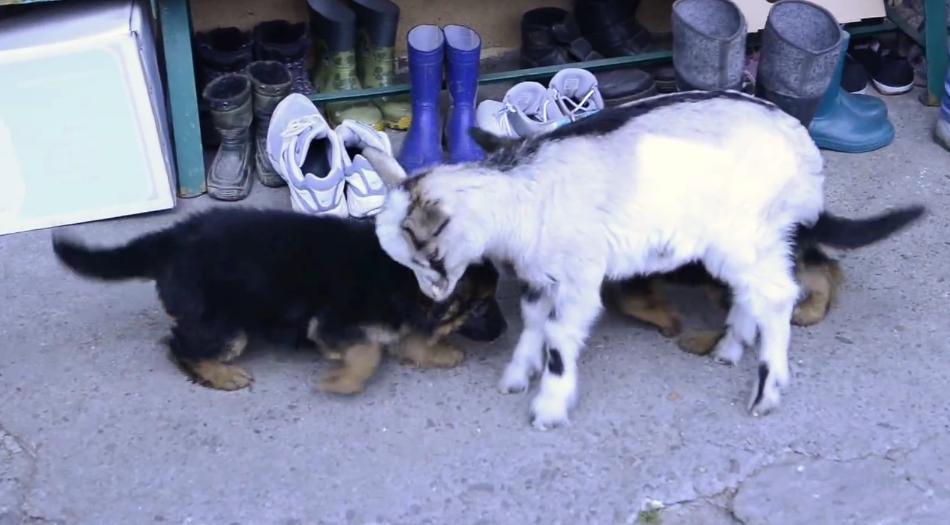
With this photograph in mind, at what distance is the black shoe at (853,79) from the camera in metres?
4.97

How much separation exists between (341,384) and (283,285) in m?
0.34

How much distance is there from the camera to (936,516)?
2830mm

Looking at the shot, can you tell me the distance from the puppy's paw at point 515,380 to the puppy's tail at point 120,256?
3.45ft

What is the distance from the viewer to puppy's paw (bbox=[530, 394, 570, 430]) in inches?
122

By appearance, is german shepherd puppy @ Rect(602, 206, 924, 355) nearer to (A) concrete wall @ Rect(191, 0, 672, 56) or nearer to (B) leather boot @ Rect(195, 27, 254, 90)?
(B) leather boot @ Rect(195, 27, 254, 90)

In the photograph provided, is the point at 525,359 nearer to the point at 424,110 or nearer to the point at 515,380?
the point at 515,380

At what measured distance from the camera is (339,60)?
4.68m

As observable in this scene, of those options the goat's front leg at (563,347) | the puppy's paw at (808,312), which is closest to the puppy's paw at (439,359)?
the goat's front leg at (563,347)

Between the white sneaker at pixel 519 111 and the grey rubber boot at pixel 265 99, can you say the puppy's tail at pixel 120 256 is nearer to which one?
the grey rubber boot at pixel 265 99

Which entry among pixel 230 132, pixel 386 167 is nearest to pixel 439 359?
pixel 386 167

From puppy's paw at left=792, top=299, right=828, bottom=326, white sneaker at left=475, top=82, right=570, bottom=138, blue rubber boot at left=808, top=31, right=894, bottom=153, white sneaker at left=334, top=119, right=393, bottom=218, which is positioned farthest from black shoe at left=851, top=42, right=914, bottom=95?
white sneaker at left=334, top=119, right=393, bottom=218

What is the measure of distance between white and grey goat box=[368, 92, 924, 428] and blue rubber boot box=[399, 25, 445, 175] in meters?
1.28

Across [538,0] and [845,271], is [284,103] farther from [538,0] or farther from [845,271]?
[845,271]

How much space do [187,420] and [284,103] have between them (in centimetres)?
155
